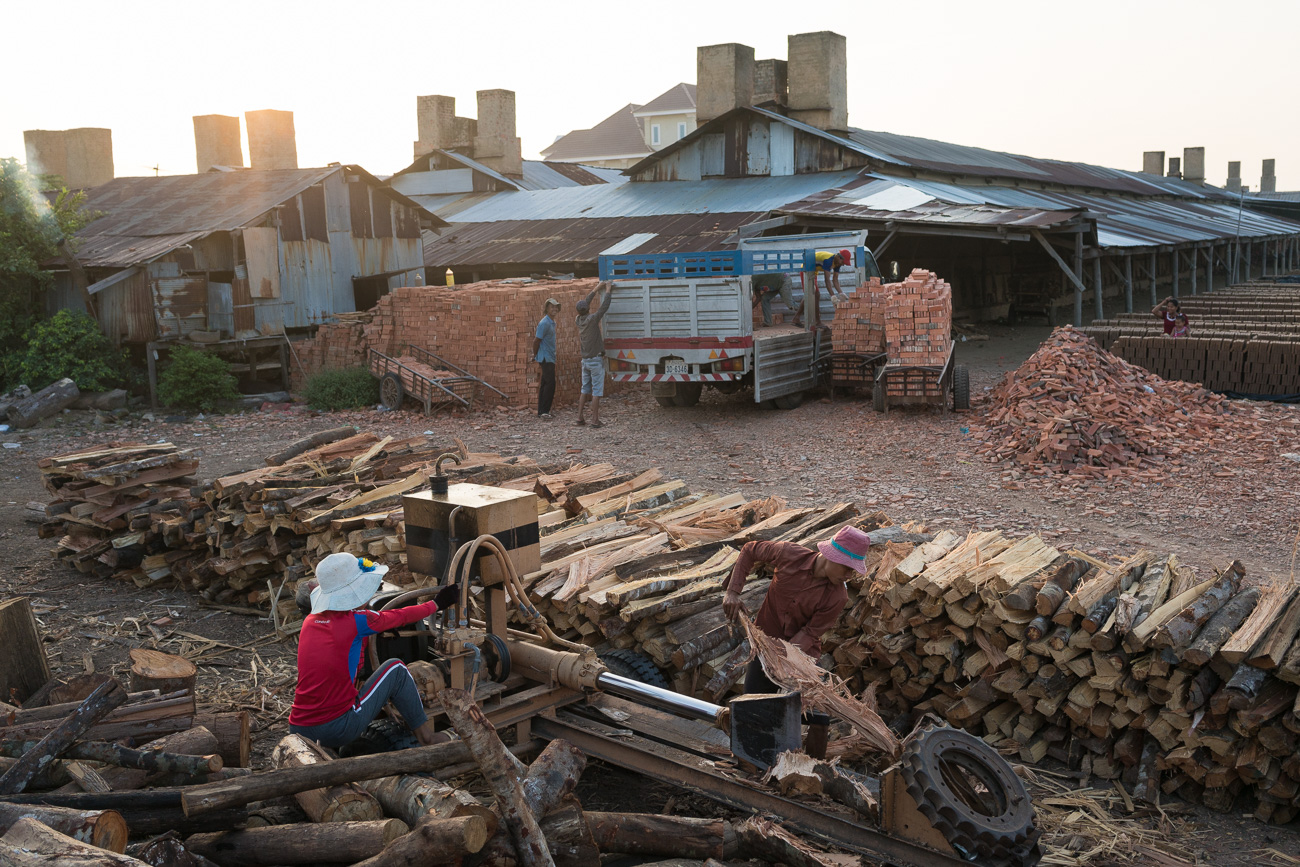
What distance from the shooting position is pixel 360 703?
16.9ft

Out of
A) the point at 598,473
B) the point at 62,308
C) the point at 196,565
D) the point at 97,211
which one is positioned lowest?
the point at 196,565

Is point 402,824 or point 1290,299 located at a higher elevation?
point 1290,299

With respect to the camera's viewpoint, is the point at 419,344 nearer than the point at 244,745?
No

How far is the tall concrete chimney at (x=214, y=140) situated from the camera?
31328 millimetres

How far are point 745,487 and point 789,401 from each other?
462cm

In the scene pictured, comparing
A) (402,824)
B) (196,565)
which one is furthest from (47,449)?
(402,824)

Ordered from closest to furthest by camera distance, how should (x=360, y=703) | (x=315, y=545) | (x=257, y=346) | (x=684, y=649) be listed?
1. (x=360, y=703)
2. (x=684, y=649)
3. (x=315, y=545)
4. (x=257, y=346)

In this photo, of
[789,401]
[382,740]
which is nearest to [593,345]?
[789,401]

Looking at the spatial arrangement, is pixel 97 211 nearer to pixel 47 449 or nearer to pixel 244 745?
pixel 47 449

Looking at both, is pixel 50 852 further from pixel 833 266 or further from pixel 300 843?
pixel 833 266

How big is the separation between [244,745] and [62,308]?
19529mm

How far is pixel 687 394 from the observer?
17.0 metres

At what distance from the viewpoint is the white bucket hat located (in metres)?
5.08

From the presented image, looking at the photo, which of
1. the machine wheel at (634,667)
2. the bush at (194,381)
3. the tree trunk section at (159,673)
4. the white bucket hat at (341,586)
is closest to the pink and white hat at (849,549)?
the machine wheel at (634,667)
